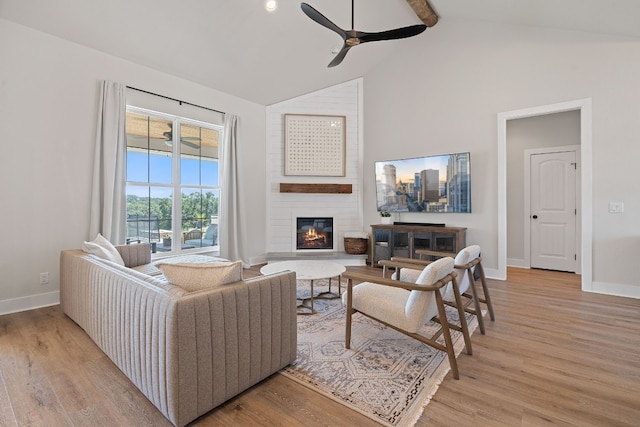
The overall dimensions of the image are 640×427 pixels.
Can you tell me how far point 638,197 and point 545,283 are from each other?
4.85 feet

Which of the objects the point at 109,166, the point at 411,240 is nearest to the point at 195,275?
the point at 109,166

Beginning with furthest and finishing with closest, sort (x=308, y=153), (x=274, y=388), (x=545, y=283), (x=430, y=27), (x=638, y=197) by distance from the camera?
(x=308, y=153) → (x=430, y=27) → (x=545, y=283) → (x=638, y=197) → (x=274, y=388)

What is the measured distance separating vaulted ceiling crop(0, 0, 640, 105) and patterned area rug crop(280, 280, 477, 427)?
12.0 feet

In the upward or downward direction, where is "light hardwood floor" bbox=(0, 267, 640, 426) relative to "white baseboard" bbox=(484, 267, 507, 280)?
downward

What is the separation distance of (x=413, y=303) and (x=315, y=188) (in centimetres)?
378

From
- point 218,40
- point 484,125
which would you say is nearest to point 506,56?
point 484,125

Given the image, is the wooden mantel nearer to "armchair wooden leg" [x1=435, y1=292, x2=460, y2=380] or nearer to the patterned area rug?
the patterned area rug

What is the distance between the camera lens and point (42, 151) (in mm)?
3234

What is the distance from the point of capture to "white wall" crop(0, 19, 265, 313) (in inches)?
120

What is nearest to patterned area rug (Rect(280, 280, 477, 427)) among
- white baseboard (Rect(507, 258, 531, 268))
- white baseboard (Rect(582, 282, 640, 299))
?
white baseboard (Rect(582, 282, 640, 299))

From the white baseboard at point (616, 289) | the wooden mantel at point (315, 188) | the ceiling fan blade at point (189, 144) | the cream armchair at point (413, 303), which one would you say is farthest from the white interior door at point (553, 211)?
the ceiling fan blade at point (189, 144)

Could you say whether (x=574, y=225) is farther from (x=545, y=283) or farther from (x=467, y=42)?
(x=467, y=42)

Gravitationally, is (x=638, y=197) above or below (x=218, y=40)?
below

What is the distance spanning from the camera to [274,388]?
1.84 m
